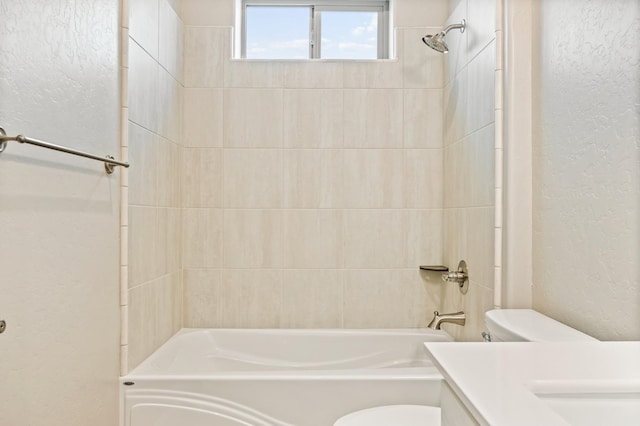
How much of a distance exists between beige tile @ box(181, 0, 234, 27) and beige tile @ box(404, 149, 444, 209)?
1.23 metres

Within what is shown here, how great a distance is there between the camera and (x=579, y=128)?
1.33 metres

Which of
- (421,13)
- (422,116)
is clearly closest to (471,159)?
(422,116)

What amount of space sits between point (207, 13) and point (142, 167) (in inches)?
43.5

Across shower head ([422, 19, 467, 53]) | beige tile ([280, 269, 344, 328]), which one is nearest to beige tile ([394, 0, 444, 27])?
shower head ([422, 19, 467, 53])

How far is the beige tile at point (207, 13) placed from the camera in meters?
2.40

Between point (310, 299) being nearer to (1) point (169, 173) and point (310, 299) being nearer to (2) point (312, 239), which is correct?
(2) point (312, 239)

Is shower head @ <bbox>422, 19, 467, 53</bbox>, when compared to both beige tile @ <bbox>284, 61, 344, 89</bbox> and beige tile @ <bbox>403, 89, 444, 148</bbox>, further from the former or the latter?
beige tile @ <bbox>284, 61, 344, 89</bbox>

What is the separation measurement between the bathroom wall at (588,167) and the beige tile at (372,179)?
34.8 inches

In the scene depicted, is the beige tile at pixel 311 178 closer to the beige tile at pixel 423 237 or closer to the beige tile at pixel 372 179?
the beige tile at pixel 372 179

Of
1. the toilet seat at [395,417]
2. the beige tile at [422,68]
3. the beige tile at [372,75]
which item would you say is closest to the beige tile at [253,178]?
the beige tile at [372,75]

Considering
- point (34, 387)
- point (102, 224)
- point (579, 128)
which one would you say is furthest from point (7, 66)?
point (579, 128)

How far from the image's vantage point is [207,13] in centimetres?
240

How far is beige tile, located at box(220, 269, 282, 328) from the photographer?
A: 2391 millimetres

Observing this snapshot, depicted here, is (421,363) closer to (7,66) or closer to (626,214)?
(626,214)
